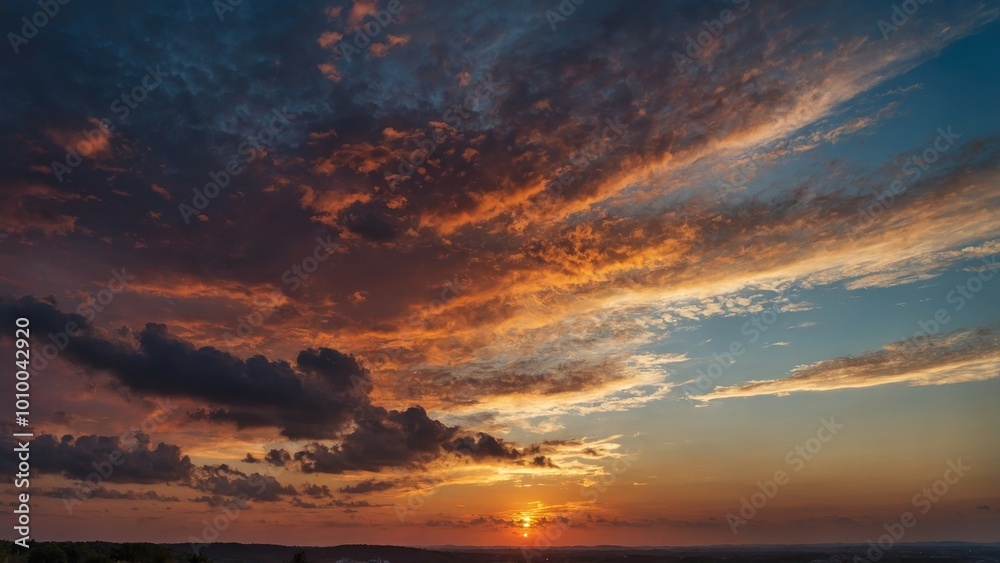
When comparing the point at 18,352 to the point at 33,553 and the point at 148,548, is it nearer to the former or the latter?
the point at 148,548

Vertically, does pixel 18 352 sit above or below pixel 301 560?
above

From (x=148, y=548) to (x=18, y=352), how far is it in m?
67.9

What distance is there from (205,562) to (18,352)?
2846 inches

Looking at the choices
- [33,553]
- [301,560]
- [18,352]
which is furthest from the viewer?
[301,560]

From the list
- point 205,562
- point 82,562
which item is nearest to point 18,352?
point 82,562

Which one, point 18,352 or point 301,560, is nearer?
point 18,352

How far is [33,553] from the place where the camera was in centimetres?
10388

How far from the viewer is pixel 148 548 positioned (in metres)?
104

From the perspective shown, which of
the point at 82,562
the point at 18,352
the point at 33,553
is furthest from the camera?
the point at 33,553

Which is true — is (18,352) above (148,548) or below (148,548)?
above

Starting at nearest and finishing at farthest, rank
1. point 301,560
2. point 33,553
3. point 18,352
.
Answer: point 18,352, point 33,553, point 301,560

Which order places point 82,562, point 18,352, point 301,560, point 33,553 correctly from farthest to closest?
point 301,560 < point 33,553 < point 82,562 < point 18,352

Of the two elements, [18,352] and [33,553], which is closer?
[18,352]

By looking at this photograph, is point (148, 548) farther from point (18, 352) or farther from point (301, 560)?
point (18, 352)
